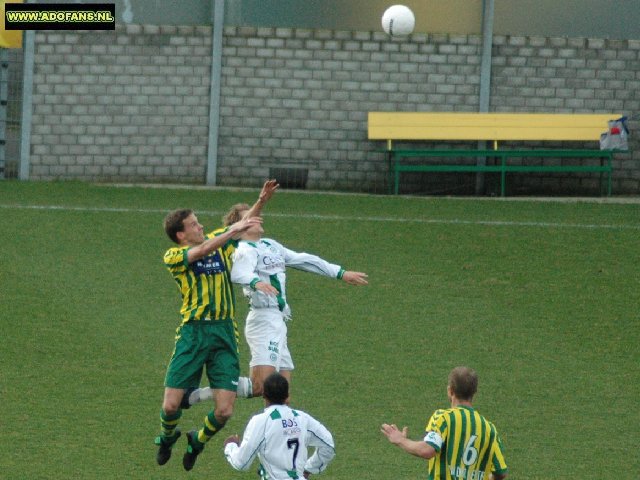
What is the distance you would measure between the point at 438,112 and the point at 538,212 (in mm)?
2884

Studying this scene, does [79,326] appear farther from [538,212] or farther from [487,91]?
[487,91]

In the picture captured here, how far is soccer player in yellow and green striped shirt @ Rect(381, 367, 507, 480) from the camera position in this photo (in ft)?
21.2

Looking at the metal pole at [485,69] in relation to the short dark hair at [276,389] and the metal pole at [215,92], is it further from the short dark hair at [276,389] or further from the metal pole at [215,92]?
the short dark hair at [276,389]

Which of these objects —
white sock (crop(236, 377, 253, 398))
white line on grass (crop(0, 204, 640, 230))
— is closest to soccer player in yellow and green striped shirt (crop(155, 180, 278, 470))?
white sock (crop(236, 377, 253, 398))

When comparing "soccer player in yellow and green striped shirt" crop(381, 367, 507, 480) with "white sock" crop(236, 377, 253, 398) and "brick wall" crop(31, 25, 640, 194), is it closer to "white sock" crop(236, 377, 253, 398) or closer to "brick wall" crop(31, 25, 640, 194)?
"white sock" crop(236, 377, 253, 398)

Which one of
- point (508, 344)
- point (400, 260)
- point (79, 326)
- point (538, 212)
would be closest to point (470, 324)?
point (508, 344)

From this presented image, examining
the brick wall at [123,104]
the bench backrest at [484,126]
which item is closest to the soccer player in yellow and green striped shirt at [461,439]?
the bench backrest at [484,126]

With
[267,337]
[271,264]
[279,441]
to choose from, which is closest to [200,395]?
[267,337]

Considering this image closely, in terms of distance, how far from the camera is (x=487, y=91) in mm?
21078

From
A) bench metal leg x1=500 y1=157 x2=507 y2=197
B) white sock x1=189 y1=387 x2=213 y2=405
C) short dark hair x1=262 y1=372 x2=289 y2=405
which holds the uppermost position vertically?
bench metal leg x1=500 y1=157 x2=507 y2=197

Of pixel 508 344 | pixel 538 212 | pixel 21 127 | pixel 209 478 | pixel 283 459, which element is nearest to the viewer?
pixel 283 459

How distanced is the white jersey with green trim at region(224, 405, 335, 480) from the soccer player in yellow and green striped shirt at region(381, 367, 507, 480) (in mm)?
548

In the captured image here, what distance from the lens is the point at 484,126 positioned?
20.7m

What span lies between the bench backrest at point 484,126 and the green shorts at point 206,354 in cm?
1220
